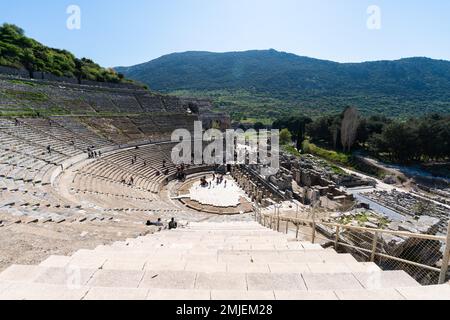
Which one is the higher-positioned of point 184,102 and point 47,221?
point 184,102

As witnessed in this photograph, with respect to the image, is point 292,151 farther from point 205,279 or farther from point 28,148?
point 205,279

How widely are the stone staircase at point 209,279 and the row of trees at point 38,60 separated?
154 feet

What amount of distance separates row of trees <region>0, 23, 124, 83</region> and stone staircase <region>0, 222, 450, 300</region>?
47.0 m

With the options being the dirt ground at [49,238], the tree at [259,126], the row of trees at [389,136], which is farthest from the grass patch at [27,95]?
the tree at [259,126]

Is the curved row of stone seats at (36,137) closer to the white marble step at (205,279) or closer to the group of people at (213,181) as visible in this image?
the group of people at (213,181)

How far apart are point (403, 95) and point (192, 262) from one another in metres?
184

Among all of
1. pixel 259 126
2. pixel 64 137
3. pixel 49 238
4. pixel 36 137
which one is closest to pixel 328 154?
pixel 259 126

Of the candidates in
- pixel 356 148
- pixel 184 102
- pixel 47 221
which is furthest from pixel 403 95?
pixel 47 221

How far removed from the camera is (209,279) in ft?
11.2

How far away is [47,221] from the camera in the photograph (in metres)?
8.64

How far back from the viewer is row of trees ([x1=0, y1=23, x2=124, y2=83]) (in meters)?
44.1

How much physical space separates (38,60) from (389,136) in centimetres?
5747

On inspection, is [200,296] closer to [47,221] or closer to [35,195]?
[47,221]
